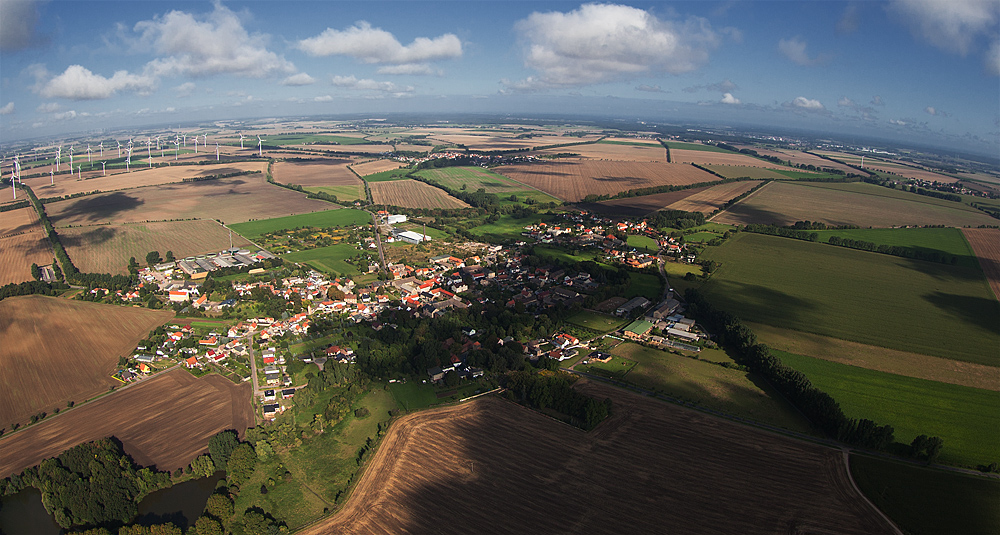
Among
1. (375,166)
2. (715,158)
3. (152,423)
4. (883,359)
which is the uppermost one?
(715,158)

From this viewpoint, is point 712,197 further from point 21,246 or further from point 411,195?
point 21,246

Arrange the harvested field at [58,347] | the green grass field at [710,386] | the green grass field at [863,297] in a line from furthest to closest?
the green grass field at [863,297] < the harvested field at [58,347] < the green grass field at [710,386]

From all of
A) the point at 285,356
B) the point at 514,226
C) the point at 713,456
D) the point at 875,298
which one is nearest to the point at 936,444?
the point at 713,456

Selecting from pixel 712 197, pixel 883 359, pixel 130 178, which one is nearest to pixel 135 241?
pixel 130 178

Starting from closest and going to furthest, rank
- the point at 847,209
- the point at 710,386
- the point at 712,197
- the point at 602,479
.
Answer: the point at 602,479 → the point at 710,386 → the point at 847,209 → the point at 712,197

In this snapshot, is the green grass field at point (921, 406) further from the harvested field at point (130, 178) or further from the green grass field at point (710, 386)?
the harvested field at point (130, 178)

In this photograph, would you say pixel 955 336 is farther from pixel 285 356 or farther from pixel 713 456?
pixel 285 356

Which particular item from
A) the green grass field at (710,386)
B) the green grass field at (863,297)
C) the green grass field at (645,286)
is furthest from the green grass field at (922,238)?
the green grass field at (710,386)
